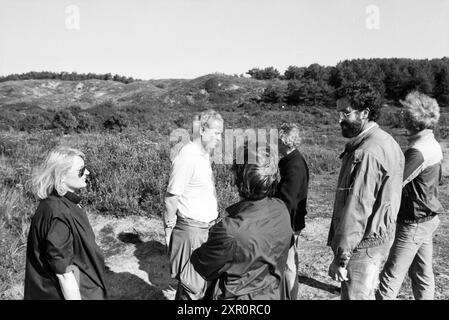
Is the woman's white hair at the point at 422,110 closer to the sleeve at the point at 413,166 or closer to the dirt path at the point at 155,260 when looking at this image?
the sleeve at the point at 413,166

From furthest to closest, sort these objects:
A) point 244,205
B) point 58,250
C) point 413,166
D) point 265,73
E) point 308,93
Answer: point 265,73 < point 308,93 < point 413,166 < point 244,205 < point 58,250

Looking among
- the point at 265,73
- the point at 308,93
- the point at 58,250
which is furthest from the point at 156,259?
the point at 265,73

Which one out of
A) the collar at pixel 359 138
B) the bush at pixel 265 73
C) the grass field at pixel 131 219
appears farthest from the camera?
the bush at pixel 265 73

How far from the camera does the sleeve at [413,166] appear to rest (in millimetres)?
2855

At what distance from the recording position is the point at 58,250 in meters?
2.06

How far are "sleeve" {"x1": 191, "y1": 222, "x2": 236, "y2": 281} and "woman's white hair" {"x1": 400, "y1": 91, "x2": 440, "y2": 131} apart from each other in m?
1.80

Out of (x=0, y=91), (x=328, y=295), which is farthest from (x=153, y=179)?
(x=0, y=91)

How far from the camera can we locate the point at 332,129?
24.5 m

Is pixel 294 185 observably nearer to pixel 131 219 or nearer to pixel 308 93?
pixel 131 219

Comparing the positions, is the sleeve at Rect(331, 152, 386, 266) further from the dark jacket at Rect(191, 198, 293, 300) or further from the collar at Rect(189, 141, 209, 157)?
the collar at Rect(189, 141, 209, 157)

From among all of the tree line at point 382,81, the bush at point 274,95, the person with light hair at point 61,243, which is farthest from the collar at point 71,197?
the bush at point 274,95

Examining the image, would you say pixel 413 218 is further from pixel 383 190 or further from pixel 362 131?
pixel 362 131

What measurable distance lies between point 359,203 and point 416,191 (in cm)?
82

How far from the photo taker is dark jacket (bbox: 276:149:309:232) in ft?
10.4
